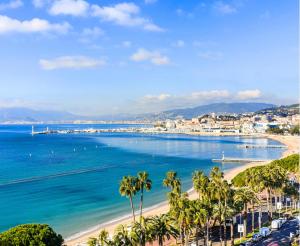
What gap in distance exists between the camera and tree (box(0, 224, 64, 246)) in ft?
83.0

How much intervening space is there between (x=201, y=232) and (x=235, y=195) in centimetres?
491

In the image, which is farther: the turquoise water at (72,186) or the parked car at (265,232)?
the turquoise water at (72,186)

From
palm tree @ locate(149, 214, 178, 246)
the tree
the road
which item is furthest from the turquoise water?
the road

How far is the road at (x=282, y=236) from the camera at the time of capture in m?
31.4

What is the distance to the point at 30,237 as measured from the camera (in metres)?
26.0

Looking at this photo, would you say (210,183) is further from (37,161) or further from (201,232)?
(37,161)

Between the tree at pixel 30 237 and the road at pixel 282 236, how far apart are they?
54.8ft

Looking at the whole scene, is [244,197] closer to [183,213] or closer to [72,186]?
[183,213]

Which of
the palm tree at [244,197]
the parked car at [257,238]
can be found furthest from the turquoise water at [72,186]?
the parked car at [257,238]

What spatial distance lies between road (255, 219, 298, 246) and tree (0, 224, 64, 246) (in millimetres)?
16714

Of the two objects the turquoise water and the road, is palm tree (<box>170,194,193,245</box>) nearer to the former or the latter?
the road

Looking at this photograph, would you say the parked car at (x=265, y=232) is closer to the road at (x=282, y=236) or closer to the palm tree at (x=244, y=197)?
the road at (x=282, y=236)

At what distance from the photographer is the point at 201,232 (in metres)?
36.8

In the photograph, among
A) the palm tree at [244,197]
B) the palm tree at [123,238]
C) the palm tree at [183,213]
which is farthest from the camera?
the palm tree at [244,197]
